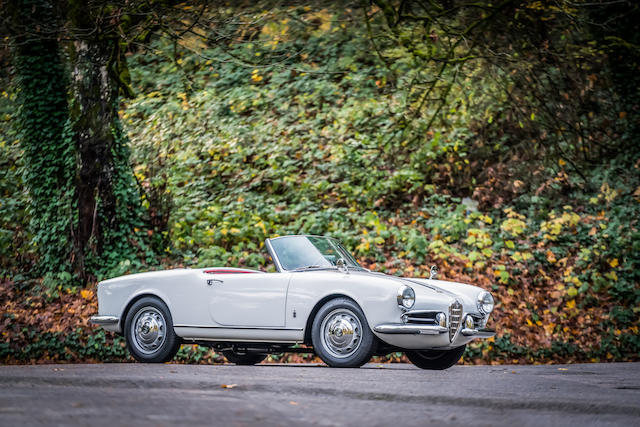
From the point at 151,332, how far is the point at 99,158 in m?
6.42

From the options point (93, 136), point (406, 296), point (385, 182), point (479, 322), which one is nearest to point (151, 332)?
point (406, 296)

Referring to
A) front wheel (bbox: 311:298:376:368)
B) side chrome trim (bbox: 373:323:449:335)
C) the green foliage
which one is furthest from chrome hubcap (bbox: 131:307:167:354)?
side chrome trim (bbox: 373:323:449:335)

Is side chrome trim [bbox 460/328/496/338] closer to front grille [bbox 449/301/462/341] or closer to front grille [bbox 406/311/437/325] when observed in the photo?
front grille [bbox 449/301/462/341]

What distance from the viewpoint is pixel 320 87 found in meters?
20.5

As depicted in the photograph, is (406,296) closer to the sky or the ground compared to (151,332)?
closer to the sky

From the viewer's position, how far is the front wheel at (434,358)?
8684 mm

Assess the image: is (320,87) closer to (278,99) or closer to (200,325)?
(278,99)

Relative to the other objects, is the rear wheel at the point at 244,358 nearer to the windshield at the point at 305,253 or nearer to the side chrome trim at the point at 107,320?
the side chrome trim at the point at 107,320

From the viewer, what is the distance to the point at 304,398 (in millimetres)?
5391

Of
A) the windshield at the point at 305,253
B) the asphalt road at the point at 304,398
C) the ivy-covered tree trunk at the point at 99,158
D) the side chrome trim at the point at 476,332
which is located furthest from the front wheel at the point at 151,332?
the ivy-covered tree trunk at the point at 99,158

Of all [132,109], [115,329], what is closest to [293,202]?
[132,109]

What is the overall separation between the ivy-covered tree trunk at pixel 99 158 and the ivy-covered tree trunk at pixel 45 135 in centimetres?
28

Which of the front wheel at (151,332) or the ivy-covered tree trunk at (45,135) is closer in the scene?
the front wheel at (151,332)

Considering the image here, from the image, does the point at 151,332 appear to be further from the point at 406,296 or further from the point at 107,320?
the point at 406,296
